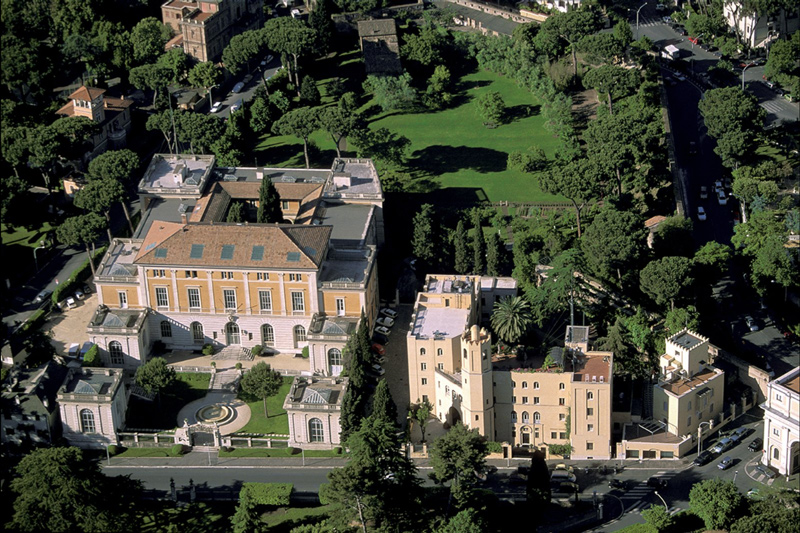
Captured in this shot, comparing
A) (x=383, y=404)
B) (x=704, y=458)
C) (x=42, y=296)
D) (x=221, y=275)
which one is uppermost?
(x=221, y=275)

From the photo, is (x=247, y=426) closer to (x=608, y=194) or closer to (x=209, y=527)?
(x=209, y=527)

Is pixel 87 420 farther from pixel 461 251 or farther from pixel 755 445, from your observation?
pixel 755 445

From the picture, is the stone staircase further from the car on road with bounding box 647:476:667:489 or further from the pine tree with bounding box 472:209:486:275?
the car on road with bounding box 647:476:667:489

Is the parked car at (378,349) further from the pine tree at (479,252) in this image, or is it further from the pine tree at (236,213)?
the pine tree at (236,213)

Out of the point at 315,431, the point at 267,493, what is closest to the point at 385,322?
the point at 315,431

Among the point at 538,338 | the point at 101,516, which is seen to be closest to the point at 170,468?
the point at 101,516

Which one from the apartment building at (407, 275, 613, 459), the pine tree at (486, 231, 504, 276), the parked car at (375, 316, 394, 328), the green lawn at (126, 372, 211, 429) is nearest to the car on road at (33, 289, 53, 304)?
the green lawn at (126, 372, 211, 429)
